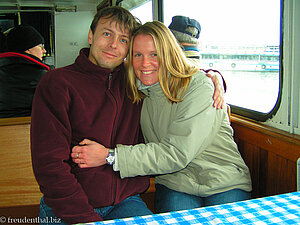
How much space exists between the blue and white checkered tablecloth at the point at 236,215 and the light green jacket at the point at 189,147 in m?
0.44

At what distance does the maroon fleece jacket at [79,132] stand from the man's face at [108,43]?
6 centimetres

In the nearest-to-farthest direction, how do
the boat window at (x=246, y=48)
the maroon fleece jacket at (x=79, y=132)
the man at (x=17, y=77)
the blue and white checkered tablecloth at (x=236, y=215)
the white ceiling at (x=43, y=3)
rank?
the blue and white checkered tablecloth at (x=236, y=215) < the maroon fleece jacket at (x=79, y=132) < the boat window at (x=246, y=48) < the man at (x=17, y=77) < the white ceiling at (x=43, y=3)

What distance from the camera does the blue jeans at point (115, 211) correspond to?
1.29 m

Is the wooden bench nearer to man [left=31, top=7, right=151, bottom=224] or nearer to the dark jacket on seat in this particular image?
man [left=31, top=7, right=151, bottom=224]

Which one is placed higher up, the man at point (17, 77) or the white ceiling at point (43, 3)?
the white ceiling at point (43, 3)

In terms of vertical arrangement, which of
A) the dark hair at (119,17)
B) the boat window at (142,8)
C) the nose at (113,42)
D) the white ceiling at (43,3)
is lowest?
the nose at (113,42)

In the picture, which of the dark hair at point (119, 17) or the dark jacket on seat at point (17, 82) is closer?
the dark hair at point (119, 17)

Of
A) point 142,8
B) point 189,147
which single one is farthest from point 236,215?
point 142,8

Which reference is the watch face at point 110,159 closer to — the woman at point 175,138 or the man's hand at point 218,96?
the woman at point 175,138

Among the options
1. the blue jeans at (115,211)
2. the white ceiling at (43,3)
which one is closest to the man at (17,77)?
the blue jeans at (115,211)

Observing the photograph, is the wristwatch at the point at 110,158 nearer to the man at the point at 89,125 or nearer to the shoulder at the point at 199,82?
the man at the point at 89,125

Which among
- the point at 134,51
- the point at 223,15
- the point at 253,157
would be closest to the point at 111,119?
the point at 134,51

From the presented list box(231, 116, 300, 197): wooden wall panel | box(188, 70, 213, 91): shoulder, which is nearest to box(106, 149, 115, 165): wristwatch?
box(188, 70, 213, 91): shoulder

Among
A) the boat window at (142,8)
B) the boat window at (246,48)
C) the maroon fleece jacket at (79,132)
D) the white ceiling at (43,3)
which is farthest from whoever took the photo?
the white ceiling at (43,3)
